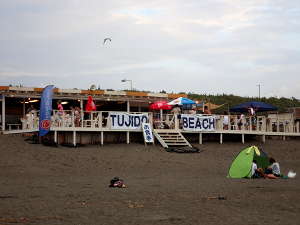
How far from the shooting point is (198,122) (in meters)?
27.8

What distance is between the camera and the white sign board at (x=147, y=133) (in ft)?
85.0

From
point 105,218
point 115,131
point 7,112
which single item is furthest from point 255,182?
point 7,112

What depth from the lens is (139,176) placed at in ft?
59.0

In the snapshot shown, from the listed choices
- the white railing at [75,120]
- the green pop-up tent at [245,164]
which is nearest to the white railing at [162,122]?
the white railing at [75,120]

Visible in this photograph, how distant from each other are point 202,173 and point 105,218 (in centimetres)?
1033

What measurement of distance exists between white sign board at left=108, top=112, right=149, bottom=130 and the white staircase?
812 mm

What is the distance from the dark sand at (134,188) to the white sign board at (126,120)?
1045 millimetres

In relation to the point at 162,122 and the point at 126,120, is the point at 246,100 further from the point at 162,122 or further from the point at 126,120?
the point at 126,120

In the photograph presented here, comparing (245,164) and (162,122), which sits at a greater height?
(162,122)

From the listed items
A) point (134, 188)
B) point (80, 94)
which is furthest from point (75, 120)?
point (134, 188)

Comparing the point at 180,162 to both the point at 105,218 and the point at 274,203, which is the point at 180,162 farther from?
the point at 105,218

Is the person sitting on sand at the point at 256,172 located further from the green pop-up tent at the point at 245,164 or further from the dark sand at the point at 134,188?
the dark sand at the point at 134,188

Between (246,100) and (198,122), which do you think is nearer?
(198,122)

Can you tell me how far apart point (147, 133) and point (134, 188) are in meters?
11.9
